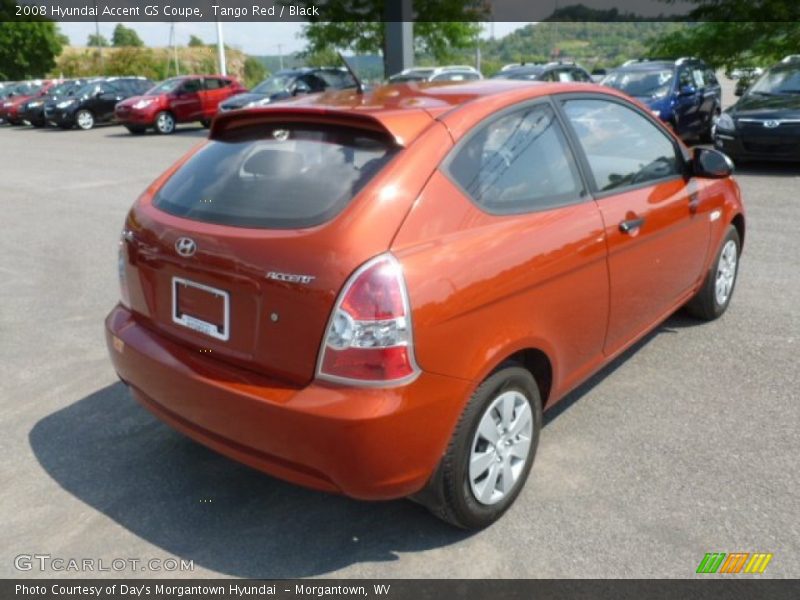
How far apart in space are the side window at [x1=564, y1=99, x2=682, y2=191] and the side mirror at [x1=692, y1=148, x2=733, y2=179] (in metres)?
0.10

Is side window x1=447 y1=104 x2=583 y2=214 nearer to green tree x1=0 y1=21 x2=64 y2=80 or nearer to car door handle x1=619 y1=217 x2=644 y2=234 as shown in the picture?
car door handle x1=619 y1=217 x2=644 y2=234

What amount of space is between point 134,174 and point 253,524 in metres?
11.5

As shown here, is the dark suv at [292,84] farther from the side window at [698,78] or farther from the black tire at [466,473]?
the black tire at [466,473]

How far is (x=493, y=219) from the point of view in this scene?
2852mm

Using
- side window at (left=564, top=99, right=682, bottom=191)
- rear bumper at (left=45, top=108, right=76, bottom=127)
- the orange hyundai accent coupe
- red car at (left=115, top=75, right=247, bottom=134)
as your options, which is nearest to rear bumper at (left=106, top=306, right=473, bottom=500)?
the orange hyundai accent coupe

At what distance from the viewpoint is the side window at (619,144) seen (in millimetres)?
3532

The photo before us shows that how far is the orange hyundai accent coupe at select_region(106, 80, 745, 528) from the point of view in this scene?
248 centimetres

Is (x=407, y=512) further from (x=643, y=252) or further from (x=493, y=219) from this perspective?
(x=643, y=252)

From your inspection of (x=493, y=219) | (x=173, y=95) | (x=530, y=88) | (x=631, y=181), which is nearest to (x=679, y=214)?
(x=631, y=181)

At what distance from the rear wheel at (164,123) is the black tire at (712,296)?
20369 mm

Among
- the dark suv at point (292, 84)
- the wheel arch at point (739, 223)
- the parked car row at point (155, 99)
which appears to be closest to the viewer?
the wheel arch at point (739, 223)

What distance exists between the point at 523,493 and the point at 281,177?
1672mm

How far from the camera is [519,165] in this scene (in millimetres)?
3094

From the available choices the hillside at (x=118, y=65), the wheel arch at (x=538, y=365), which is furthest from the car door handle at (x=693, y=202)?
the hillside at (x=118, y=65)
